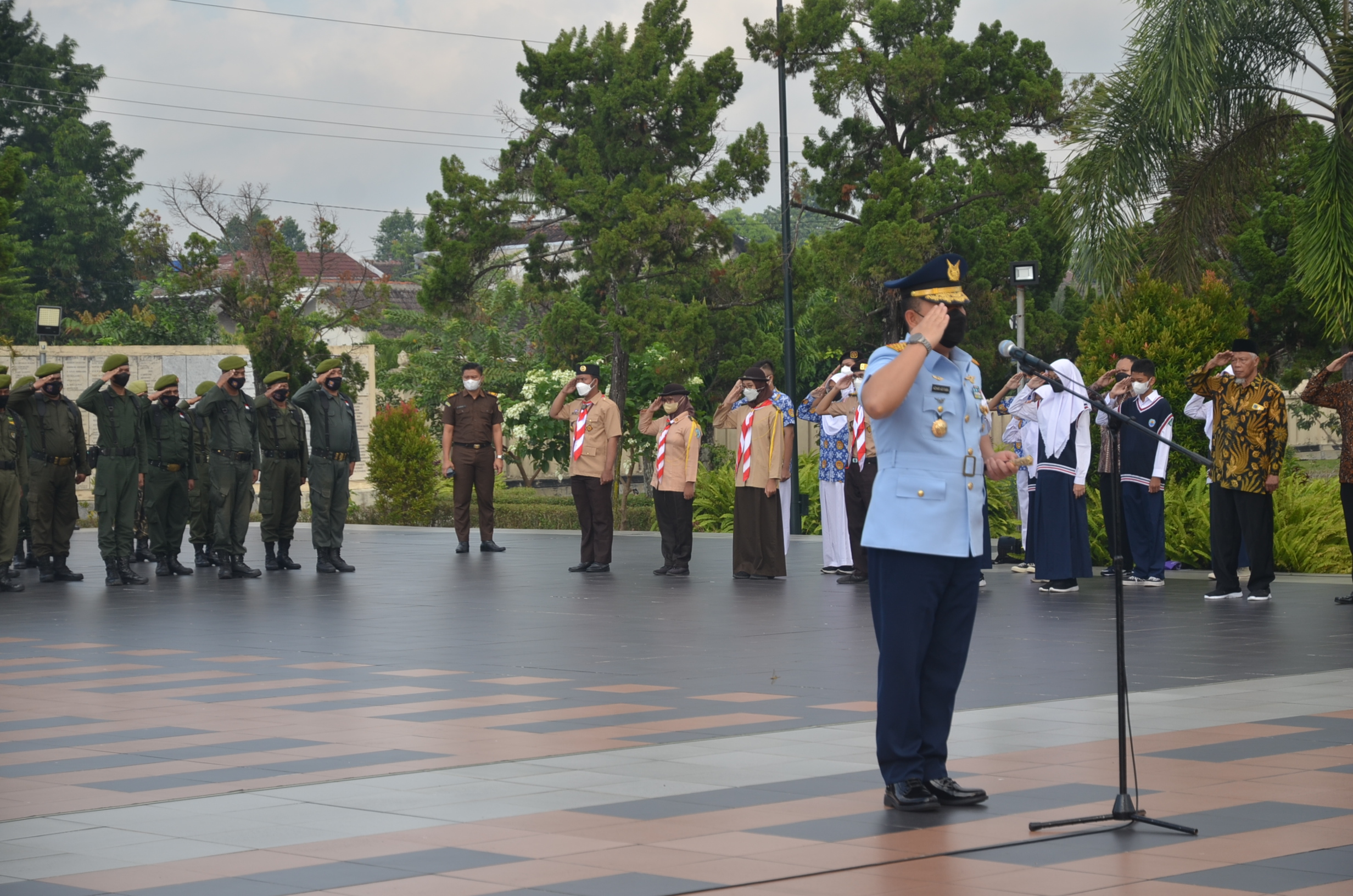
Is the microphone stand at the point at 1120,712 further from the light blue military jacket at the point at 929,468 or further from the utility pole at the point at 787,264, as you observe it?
the utility pole at the point at 787,264

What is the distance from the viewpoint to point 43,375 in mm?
17500

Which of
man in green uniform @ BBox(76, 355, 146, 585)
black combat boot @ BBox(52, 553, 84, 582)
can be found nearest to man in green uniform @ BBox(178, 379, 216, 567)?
man in green uniform @ BBox(76, 355, 146, 585)

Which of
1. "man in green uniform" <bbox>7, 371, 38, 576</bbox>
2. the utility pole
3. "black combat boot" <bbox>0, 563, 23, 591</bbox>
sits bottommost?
"black combat boot" <bbox>0, 563, 23, 591</bbox>

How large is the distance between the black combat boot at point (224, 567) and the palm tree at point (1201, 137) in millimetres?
10095

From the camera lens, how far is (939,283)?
6.63 m

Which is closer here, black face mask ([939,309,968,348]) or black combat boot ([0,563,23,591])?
black face mask ([939,309,968,348])

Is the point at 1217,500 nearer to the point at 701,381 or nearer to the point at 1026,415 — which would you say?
the point at 1026,415

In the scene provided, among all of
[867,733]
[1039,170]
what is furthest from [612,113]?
[867,733]

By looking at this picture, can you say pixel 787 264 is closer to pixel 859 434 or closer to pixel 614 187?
pixel 614 187

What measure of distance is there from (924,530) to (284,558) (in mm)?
13645

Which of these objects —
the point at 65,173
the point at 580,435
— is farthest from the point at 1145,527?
the point at 65,173

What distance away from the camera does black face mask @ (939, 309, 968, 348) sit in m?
6.62

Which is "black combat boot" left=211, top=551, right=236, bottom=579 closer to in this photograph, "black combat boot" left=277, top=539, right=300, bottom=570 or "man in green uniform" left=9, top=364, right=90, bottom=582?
"black combat boot" left=277, top=539, right=300, bottom=570

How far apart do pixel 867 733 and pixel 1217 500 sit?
25.2 feet
